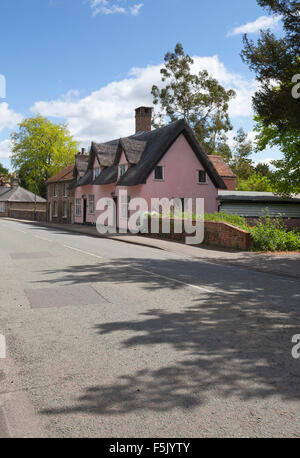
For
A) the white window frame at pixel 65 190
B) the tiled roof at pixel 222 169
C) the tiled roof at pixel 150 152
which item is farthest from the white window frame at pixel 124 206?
the white window frame at pixel 65 190

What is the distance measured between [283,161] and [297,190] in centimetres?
254

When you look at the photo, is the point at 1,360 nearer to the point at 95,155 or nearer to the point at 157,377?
the point at 157,377

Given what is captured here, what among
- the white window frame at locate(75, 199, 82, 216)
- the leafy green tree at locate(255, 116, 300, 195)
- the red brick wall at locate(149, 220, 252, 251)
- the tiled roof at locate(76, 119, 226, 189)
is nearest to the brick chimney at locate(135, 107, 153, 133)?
the tiled roof at locate(76, 119, 226, 189)

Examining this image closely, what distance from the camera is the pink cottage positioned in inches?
1226

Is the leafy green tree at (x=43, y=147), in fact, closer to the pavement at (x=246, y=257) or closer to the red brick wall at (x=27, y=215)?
the red brick wall at (x=27, y=215)

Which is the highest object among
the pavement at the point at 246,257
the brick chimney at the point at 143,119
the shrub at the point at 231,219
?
the brick chimney at the point at 143,119

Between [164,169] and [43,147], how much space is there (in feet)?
151

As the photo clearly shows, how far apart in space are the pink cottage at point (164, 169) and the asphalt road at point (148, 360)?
22.4 meters

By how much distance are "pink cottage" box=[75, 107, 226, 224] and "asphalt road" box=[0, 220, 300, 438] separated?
884 inches

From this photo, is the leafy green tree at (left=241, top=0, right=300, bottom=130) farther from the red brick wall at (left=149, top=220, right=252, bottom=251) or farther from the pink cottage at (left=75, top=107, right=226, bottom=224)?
the pink cottage at (left=75, top=107, right=226, bottom=224)

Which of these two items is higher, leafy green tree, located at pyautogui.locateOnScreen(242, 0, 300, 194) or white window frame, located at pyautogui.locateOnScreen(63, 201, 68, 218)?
leafy green tree, located at pyautogui.locateOnScreen(242, 0, 300, 194)

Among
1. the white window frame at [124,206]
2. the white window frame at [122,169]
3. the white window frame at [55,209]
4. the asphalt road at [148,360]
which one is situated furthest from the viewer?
the white window frame at [55,209]

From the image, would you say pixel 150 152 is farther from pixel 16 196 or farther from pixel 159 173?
pixel 16 196

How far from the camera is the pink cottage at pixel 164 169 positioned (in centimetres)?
3114
